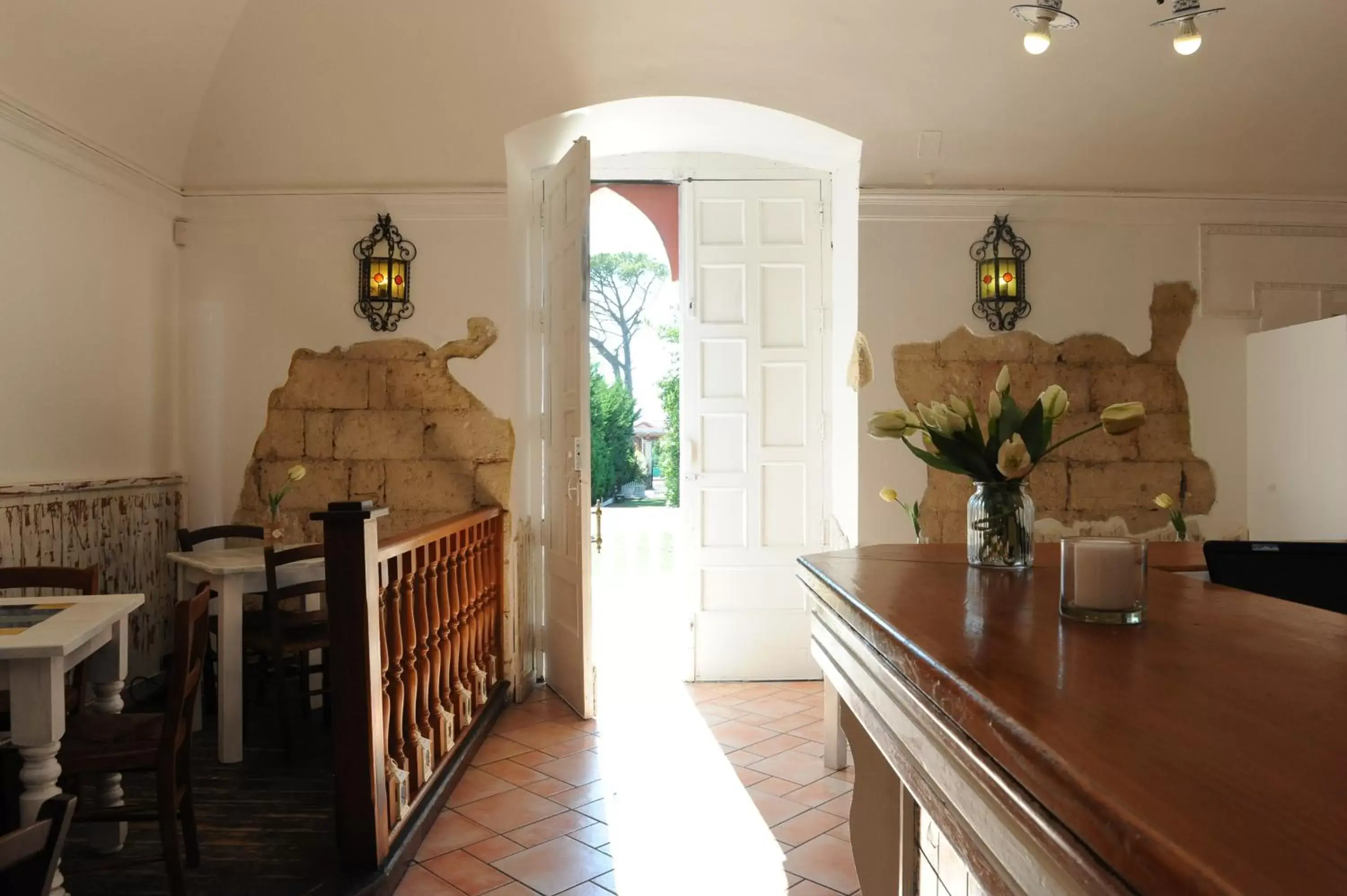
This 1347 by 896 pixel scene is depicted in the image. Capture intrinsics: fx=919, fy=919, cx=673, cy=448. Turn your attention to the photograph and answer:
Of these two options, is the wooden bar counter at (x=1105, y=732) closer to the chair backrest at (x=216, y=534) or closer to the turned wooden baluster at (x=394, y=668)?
the turned wooden baluster at (x=394, y=668)

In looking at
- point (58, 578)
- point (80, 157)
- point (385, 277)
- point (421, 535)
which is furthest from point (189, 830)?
point (80, 157)

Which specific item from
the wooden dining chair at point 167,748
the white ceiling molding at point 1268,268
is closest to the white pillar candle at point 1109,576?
the wooden dining chair at point 167,748

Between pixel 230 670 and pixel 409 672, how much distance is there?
92 cm

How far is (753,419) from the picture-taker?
5352 mm

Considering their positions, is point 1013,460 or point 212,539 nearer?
point 1013,460

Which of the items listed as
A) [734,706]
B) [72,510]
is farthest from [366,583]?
[734,706]

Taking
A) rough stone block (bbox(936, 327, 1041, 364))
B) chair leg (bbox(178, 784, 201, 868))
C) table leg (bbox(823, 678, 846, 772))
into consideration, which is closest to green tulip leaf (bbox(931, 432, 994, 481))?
table leg (bbox(823, 678, 846, 772))

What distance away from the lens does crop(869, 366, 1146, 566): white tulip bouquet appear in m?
1.87

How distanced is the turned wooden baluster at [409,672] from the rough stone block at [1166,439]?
378 centimetres

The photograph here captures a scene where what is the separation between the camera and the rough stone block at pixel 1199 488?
4.82 m

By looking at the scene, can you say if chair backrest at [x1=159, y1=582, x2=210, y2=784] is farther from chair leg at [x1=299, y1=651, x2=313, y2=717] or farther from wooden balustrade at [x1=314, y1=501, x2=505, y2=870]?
chair leg at [x1=299, y1=651, x2=313, y2=717]

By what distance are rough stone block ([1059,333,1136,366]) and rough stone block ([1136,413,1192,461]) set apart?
0.35 m

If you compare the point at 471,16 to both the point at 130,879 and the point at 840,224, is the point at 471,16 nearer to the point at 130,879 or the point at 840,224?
the point at 840,224

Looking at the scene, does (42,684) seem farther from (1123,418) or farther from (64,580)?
(1123,418)
